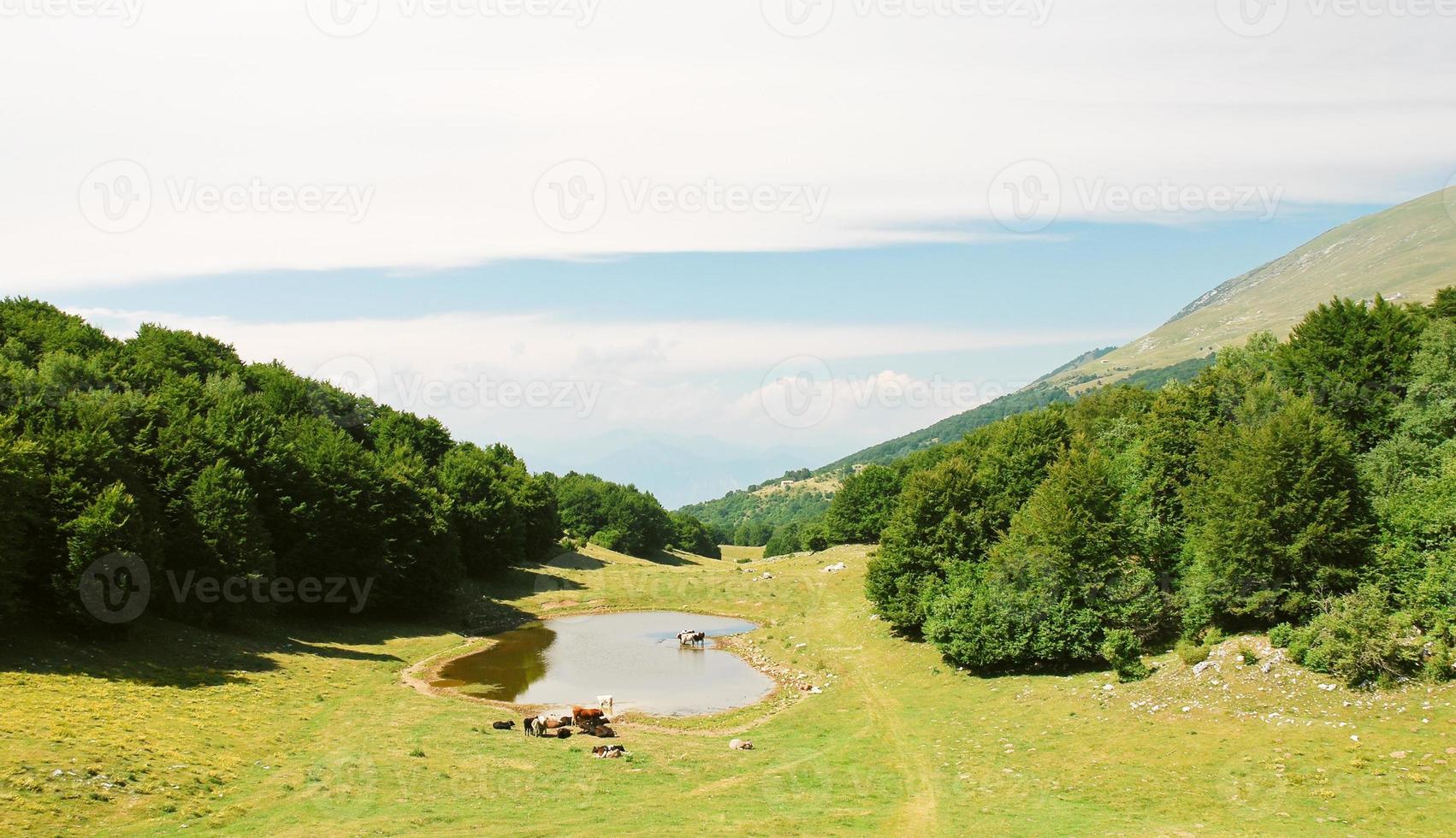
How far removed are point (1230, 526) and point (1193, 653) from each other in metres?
6.65

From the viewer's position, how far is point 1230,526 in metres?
39.8

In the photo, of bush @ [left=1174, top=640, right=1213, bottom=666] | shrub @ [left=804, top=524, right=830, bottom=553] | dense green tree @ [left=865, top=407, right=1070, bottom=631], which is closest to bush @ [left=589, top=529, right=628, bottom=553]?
shrub @ [left=804, top=524, right=830, bottom=553]

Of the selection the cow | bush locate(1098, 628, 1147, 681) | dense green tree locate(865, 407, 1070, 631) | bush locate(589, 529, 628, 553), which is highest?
dense green tree locate(865, 407, 1070, 631)

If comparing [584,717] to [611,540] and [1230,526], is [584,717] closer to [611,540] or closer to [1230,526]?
[1230,526]

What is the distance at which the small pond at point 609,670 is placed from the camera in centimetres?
4744

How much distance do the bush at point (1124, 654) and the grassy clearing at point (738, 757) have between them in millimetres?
756

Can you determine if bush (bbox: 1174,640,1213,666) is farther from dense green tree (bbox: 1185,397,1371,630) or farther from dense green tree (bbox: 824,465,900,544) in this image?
dense green tree (bbox: 824,465,900,544)

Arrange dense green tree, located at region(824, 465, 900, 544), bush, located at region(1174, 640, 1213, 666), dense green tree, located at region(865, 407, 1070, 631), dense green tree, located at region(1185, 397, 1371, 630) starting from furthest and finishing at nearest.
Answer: dense green tree, located at region(824, 465, 900, 544)
dense green tree, located at region(865, 407, 1070, 631)
dense green tree, located at region(1185, 397, 1371, 630)
bush, located at region(1174, 640, 1213, 666)

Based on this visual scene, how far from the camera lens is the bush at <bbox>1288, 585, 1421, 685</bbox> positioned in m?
30.1

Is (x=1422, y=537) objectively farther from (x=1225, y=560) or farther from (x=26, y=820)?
(x=26, y=820)

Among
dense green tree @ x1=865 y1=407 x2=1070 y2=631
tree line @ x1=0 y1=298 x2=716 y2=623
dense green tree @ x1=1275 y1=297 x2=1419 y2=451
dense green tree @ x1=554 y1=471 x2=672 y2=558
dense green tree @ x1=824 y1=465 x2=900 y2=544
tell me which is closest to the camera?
tree line @ x1=0 y1=298 x2=716 y2=623

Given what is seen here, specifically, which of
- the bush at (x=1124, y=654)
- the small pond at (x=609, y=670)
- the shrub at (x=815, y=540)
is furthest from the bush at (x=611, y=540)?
A: the bush at (x=1124, y=654)

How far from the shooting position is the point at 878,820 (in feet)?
81.5

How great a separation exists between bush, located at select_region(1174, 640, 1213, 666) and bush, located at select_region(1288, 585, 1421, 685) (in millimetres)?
3847
